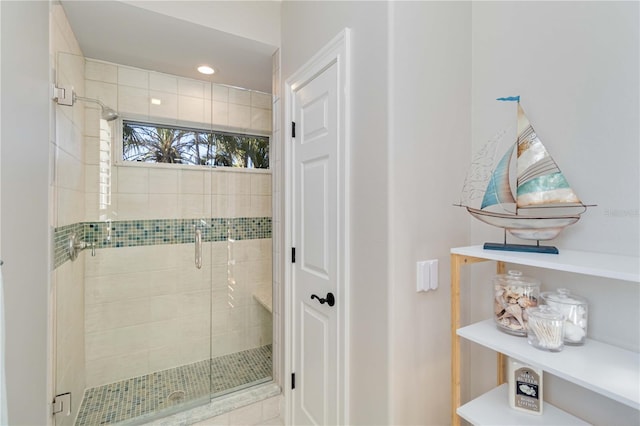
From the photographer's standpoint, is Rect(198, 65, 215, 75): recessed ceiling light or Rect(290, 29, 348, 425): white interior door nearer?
Rect(290, 29, 348, 425): white interior door

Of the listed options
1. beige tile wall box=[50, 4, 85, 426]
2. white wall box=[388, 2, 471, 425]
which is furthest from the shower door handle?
white wall box=[388, 2, 471, 425]

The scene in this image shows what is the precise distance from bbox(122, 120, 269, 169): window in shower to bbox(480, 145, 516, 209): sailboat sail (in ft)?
6.36

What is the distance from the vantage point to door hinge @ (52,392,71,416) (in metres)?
1.70

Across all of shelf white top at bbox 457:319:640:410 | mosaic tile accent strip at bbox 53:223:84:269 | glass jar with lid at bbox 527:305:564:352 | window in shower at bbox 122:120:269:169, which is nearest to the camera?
shelf white top at bbox 457:319:640:410

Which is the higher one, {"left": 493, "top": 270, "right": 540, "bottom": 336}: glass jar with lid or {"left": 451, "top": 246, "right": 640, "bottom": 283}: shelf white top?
{"left": 451, "top": 246, "right": 640, "bottom": 283}: shelf white top

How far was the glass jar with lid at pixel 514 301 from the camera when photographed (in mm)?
1066

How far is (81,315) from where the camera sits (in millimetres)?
2242

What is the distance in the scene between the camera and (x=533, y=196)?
106 cm

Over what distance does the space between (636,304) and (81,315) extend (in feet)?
10.3

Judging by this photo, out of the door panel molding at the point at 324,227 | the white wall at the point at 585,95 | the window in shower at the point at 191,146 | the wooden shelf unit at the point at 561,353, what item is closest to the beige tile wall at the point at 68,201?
the window in shower at the point at 191,146

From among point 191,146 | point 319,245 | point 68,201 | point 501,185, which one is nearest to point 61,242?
point 68,201

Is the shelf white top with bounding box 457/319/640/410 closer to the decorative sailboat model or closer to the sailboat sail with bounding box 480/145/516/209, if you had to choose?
the decorative sailboat model

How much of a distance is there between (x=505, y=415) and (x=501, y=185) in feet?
2.80

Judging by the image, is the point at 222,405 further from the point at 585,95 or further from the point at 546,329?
the point at 585,95
